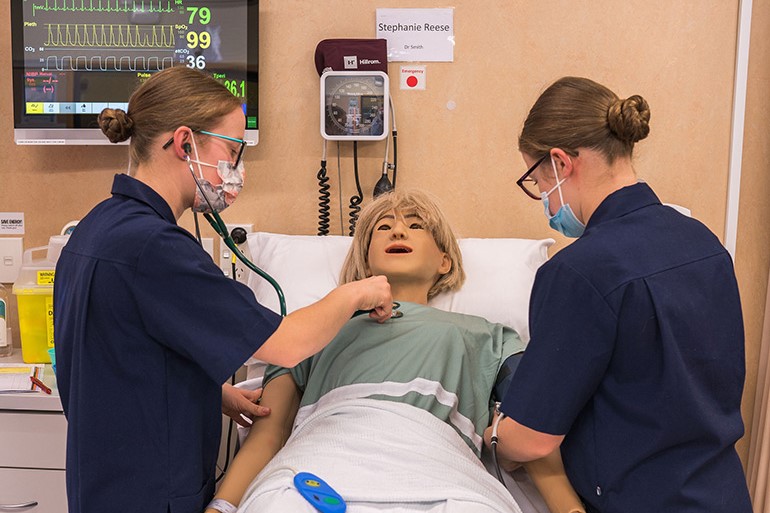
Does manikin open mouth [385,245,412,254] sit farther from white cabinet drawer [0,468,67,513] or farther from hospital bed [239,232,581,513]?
white cabinet drawer [0,468,67,513]

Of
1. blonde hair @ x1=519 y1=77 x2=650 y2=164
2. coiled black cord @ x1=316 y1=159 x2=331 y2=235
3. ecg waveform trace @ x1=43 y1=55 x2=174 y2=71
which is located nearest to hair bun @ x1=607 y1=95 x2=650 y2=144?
blonde hair @ x1=519 y1=77 x2=650 y2=164

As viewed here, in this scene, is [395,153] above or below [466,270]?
above

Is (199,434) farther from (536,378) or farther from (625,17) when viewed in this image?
(625,17)

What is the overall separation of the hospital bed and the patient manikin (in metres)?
0.07

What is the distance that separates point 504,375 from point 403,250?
42 cm

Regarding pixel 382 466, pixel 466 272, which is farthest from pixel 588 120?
pixel 466 272

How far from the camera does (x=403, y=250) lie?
200cm

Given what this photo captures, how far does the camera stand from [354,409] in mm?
1557

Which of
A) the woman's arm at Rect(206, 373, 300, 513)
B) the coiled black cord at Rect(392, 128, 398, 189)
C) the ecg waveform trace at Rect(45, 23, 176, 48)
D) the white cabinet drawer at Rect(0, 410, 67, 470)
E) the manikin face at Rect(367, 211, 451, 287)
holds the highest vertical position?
the ecg waveform trace at Rect(45, 23, 176, 48)

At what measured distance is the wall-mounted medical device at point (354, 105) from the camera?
2312 millimetres

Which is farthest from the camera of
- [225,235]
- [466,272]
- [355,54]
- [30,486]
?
[355,54]

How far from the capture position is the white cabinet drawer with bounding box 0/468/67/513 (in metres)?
1.97

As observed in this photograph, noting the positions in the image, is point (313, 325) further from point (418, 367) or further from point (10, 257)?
point (10, 257)

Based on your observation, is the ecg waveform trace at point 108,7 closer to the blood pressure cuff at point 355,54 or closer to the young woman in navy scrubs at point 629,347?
the blood pressure cuff at point 355,54
